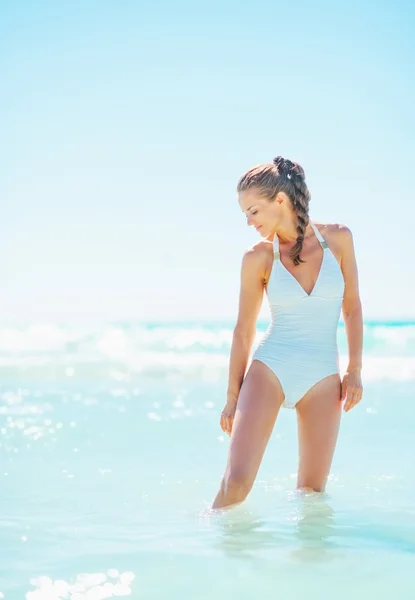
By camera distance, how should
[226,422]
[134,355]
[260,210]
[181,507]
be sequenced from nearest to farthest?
[260,210] → [226,422] → [181,507] → [134,355]

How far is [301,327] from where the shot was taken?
4.35 metres

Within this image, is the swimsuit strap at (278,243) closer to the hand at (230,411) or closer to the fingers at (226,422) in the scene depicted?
the hand at (230,411)

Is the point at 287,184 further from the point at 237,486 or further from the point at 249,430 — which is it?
the point at 237,486

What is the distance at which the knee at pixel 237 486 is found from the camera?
4148 millimetres

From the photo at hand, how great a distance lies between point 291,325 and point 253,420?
0.59 m

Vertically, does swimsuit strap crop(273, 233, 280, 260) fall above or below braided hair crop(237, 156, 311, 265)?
below

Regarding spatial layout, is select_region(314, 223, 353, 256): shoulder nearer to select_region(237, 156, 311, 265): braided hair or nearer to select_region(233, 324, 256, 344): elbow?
select_region(237, 156, 311, 265): braided hair

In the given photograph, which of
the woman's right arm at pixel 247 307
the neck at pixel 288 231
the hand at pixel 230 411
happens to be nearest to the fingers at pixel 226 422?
the hand at pixel 230 411

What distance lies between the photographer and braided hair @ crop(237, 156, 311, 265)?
422cm

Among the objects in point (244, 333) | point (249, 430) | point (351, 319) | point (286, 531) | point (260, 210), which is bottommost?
point (286, 531)

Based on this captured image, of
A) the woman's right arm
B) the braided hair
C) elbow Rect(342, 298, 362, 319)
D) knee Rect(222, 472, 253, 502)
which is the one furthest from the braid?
knee Rect(222, 472, 253, 502)

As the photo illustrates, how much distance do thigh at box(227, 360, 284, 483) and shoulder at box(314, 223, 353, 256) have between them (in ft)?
2.67

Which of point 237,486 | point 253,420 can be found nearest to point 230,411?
point 253,420

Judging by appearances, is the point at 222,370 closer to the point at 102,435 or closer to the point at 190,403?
the point at 190,403
